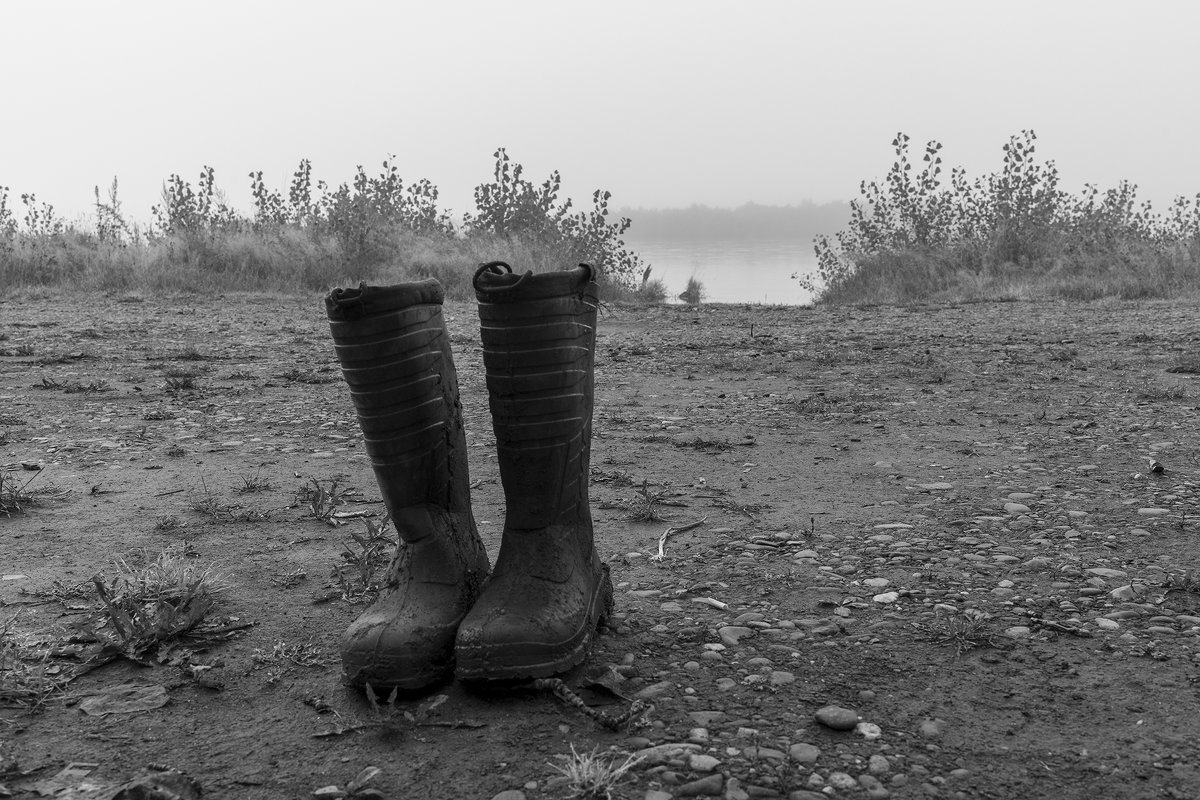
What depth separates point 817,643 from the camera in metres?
2.29

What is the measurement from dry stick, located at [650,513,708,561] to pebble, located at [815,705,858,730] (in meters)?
1.08

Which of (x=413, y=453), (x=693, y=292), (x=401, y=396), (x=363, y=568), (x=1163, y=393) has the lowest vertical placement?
(x=363, y=568)

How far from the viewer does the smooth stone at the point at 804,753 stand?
1771mm

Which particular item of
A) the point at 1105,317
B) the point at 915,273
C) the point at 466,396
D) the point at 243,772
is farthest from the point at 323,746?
the point at 915,273

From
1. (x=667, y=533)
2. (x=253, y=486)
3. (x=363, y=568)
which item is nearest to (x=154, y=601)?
(x=363, y=568)

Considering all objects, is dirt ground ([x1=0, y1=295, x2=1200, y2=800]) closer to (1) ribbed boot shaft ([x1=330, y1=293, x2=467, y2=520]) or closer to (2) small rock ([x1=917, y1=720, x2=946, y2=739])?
(2) small rock ([x1=917, y1=720, x2=946, y2=739])

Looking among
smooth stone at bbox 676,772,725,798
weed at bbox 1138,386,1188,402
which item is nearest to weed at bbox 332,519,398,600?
smooth stone at bbox 676,772,725,798

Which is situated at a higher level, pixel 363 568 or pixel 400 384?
pixel 400 384

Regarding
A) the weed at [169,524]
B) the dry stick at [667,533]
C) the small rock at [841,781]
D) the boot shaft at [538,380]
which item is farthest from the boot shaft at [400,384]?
the weed at [169,524]

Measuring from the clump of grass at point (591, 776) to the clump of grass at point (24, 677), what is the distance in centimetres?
117

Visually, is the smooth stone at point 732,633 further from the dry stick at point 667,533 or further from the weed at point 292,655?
the weed at point 292,655

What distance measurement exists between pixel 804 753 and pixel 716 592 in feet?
2.91

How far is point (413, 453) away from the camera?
2.25 m

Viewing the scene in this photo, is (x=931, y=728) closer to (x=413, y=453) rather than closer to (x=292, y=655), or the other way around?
(x=413, y=453)
